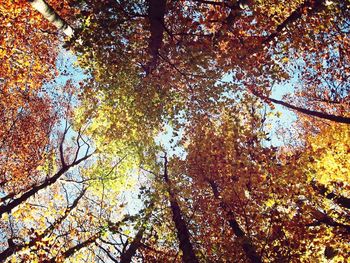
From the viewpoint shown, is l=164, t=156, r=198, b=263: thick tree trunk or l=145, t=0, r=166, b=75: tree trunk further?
l=164, t=156, r=198, b=263: thick tree trunk

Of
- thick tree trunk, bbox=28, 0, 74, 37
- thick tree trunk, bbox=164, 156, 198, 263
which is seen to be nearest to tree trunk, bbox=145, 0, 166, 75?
thick tree trunk, bbox=28, 0, 74, 37

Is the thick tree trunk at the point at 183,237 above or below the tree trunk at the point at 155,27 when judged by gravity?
below

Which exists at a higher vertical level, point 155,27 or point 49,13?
point 155,27

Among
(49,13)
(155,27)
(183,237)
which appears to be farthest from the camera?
(183,237)

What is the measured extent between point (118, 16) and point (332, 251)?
1607 cm

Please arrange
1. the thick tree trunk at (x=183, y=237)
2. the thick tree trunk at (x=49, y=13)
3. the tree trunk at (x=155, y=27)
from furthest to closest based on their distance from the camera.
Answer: the thick tree trunk at (x=183, y=237) < the tree trunk at (x=155, y=27) < the thick tree trunk at (x=49, y=13)

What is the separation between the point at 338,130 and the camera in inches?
794

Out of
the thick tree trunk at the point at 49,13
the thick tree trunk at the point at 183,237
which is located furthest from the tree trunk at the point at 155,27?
the thick tree trunk at the point at 183,237

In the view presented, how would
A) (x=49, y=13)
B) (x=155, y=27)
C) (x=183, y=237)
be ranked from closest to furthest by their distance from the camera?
(x=49, y=13) → (x=155, y=27) → (x=183, y=237)

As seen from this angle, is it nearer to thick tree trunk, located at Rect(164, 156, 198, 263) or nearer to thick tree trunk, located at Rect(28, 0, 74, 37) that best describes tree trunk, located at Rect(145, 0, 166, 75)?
thick tree trunk, located at Rect(28, 0, 74, 37)

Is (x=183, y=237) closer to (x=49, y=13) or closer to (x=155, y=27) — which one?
(x=155, y=27)

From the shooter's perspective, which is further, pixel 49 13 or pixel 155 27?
pixel 155 27

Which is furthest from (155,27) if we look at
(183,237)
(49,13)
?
(183,237)

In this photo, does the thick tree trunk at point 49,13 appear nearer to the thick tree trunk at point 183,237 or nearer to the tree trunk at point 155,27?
the tree trunk at point 155,27
